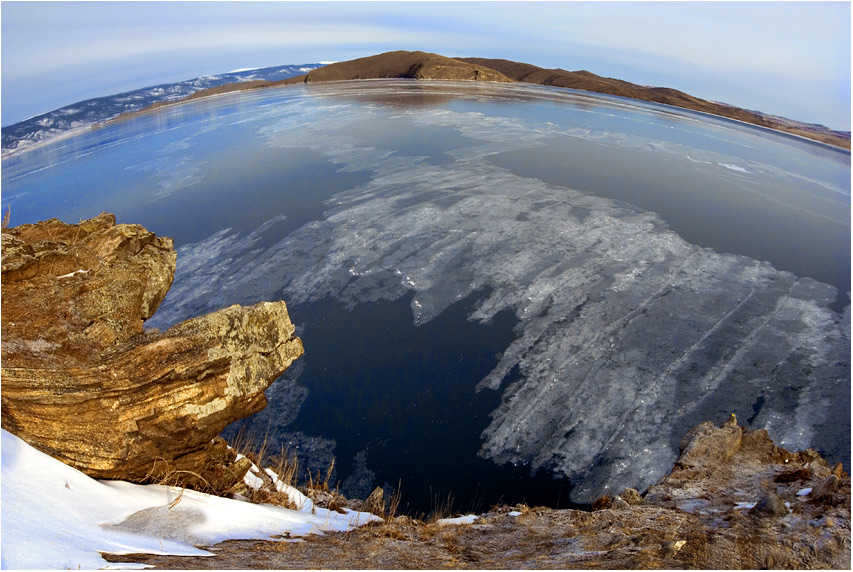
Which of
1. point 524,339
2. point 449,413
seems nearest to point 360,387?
point 449,413

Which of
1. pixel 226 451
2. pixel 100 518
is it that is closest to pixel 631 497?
pixel 226 451

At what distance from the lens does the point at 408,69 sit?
60969mm

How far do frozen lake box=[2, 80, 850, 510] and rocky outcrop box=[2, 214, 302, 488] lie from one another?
7.39ft

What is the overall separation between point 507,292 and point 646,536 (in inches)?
238

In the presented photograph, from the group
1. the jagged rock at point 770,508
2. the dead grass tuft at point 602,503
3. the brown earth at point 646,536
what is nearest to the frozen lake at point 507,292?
the dead grass tuft at point 602,503

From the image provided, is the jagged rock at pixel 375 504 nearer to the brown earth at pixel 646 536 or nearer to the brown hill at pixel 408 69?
the brown earth at pixel 646 536

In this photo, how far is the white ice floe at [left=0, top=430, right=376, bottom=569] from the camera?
2240 mm

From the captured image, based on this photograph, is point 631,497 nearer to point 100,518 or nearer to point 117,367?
point 100,518

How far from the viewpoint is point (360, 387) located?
22.1 ft

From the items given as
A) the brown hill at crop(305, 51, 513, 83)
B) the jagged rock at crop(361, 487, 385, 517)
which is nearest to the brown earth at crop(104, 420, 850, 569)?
the jagged rock at crop(361, 487, 385, 517)

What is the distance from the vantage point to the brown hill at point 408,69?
Result: 57.0 meters

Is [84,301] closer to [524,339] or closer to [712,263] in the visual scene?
[524,339]

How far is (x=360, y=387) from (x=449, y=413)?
1407mm

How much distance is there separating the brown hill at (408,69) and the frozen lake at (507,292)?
41.9 meters
